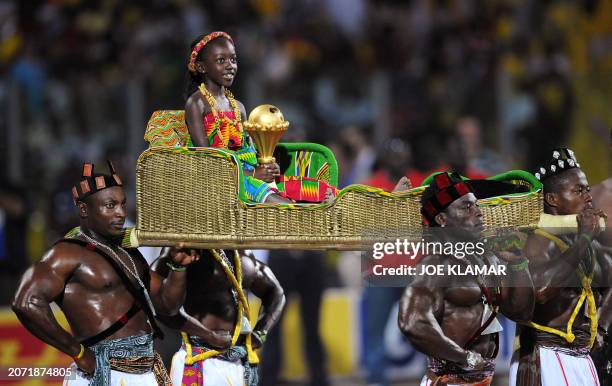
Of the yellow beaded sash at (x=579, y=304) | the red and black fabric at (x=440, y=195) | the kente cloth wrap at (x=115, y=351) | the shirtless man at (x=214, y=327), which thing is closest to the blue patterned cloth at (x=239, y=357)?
the shirtless man at (x=214, y=327)

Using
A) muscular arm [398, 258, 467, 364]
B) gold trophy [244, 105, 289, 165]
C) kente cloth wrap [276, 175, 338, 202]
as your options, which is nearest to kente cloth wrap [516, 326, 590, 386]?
muscular arm [398, 258, 467, 364]

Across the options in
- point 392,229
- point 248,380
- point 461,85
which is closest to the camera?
point 392,229

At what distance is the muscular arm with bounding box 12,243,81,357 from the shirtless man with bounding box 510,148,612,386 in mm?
2515

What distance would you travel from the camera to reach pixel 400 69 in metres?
13.9

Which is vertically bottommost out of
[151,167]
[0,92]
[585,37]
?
[151,167]

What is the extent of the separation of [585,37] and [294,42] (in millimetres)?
3493

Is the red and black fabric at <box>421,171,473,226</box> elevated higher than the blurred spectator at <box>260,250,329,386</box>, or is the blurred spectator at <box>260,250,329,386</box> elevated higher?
the red and black fabric at <box>421,171,473,226</box>

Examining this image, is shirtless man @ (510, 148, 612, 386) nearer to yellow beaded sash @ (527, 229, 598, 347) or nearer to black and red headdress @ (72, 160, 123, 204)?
yellow beaded sash @ (527, 229, 598, 347)

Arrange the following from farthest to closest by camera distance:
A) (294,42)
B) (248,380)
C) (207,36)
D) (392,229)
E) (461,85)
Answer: (294,42), (461,85), (248,380), (207,36), (392,229)

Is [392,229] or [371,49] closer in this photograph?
[392,229]

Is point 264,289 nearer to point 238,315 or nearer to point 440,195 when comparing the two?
point 238,315

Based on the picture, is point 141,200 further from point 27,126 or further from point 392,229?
point 27,126

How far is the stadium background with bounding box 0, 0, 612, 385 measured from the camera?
11078 mm

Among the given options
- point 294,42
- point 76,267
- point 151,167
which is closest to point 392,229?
point 151,167
